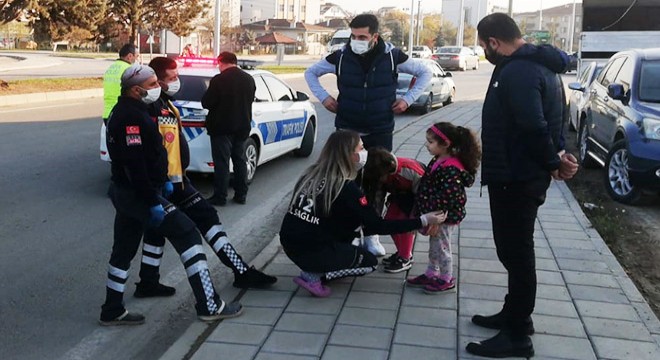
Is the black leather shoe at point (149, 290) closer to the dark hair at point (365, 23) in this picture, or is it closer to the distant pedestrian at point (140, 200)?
the distant pedestrian at point (140, 200)

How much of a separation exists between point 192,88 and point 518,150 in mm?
5874

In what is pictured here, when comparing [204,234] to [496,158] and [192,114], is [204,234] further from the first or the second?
[192,114]

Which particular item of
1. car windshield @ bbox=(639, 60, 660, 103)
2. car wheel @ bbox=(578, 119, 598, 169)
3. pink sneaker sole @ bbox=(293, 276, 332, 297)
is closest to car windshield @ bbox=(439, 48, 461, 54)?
car wheel @ bbox=(578, 119, 598, 169)

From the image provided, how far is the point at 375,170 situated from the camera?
16.9 ft

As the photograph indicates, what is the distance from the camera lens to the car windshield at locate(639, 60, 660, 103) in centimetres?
869

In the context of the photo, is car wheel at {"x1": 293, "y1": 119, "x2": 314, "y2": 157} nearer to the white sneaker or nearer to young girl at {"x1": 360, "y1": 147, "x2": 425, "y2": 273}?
the white sneaker

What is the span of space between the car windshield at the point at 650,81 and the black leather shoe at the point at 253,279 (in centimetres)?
575

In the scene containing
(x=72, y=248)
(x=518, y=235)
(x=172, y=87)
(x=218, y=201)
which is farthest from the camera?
(x=218, y=201)

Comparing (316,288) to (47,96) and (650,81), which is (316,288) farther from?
(47,96)

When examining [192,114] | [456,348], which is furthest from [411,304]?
[192,114]

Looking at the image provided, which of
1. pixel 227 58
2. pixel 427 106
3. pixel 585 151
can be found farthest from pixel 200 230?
pixel 427 106

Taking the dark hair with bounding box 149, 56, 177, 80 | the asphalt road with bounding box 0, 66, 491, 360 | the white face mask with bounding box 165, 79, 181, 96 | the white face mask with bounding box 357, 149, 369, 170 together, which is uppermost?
the dark hair with bounding box 149, 56, 177, 80

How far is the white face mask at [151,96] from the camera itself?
176 inches

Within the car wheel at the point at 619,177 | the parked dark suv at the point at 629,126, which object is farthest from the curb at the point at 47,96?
the car wheel at the point at 619,177
